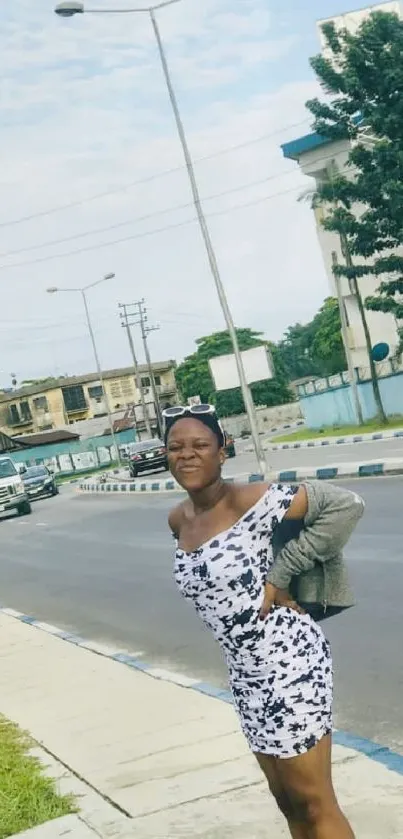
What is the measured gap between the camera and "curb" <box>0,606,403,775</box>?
17.5 ft

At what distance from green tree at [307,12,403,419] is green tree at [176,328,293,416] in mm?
55702

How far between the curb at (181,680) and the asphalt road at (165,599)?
0.18 metres

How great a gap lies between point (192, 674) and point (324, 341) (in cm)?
7849

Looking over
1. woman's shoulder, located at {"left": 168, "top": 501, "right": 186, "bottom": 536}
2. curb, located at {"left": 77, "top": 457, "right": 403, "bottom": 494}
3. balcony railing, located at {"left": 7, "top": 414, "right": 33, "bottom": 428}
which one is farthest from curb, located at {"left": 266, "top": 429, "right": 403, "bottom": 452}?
balcony railing, located at {"left": 7, "top": 414, "right": 33, "bottom": 428}

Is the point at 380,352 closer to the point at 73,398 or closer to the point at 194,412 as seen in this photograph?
the point at 194,412

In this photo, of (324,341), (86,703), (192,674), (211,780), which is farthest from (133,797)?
(324,341)

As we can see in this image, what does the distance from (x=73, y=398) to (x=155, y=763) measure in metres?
99.0

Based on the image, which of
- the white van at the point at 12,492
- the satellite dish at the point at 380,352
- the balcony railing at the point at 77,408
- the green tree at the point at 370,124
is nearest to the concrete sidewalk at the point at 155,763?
the white van at the point at 12,492

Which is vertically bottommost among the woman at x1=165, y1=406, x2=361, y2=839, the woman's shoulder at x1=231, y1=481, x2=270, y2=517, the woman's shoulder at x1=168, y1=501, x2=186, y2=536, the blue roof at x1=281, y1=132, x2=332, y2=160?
the woman at x1=165, y1=406, x2=361, y2=839

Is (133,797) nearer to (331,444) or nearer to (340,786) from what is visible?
(340,786)

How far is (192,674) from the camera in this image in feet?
27.5

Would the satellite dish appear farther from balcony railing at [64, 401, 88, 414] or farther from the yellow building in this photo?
balcony railing at [64, 401, 88, 414]

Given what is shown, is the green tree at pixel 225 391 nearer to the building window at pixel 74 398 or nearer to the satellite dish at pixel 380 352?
the building window at pixel 74 398

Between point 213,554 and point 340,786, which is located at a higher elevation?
point 213,554
